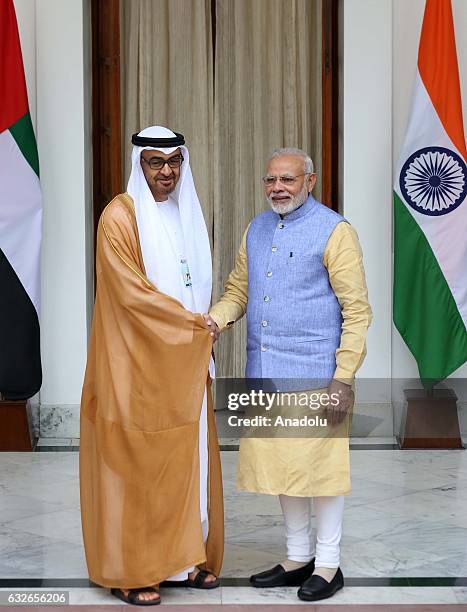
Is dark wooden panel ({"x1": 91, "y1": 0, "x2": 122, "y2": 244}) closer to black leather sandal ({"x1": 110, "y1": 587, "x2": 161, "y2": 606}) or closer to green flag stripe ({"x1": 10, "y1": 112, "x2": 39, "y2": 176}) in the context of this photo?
green flag stripe ({"x1": 10, "y1": 112, "x2": 39, "y2": 176})

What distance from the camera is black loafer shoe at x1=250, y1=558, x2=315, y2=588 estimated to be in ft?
16.2

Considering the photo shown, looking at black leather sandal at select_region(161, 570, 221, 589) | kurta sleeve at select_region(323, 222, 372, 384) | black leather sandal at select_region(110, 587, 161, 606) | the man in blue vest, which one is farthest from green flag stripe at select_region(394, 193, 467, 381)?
black leather sandal at select_region(110, 587, 161, 606)

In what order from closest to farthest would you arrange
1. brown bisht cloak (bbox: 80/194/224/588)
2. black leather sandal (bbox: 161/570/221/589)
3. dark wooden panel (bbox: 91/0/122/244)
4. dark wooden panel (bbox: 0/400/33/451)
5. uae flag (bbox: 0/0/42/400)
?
brown bisht cloak (bbox: 80/194/224/588) → black leather sandal (bbox: 161/570/221/589) → uae flag (bbox: 0/0/42/400) → dark wooden panel (bbox: 0/400/33/451) → dark wooden panel (bbox: 91/0/122/244)

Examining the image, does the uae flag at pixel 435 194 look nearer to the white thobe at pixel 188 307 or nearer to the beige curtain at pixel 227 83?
the beige curtain at pixel 227 83

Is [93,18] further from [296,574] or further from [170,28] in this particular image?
[296,574]

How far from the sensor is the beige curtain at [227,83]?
8094mm

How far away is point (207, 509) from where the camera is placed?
491cm

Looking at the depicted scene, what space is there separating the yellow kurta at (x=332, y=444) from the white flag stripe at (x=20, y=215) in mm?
2828

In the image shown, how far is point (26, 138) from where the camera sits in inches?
287

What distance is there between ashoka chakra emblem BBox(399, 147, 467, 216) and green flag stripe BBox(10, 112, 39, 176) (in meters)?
2.30

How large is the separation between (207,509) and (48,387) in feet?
10.5

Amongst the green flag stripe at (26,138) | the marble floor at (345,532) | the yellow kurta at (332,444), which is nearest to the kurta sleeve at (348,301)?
the yellow kurta at (332,444)

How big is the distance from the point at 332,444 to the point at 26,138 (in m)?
3.39

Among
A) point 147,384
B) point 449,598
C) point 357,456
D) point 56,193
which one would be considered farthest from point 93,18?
point 449,598
